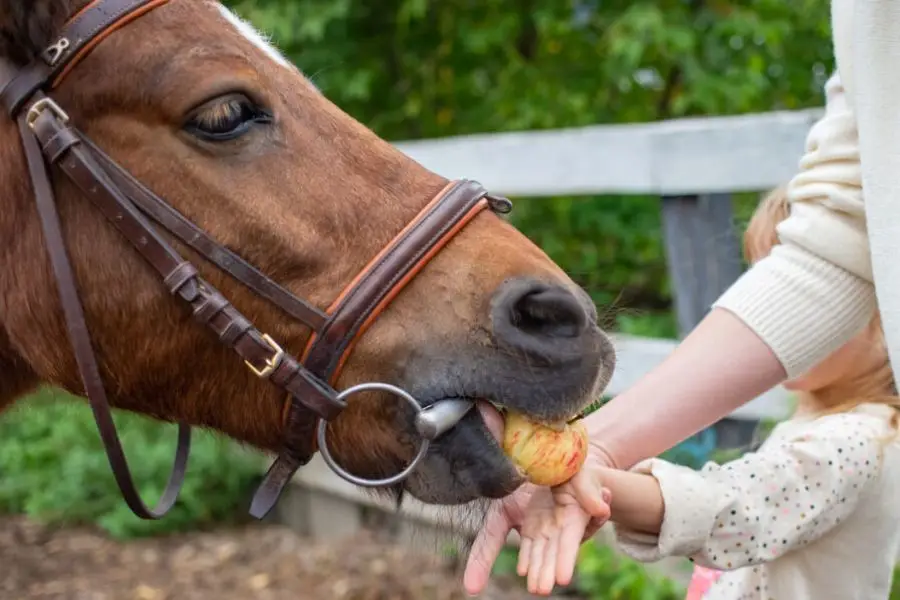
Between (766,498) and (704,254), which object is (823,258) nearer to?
(766,498)

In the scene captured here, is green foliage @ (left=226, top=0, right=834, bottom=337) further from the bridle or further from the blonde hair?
the bridle

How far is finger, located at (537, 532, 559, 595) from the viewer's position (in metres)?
1.39

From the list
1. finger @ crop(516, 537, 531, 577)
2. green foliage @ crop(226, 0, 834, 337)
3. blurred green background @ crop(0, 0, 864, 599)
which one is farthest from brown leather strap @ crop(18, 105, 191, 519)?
green foliage @ crop(226, 0, 834, 337)

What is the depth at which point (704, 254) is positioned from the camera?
3.44m

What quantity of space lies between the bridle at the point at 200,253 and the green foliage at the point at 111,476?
10.5 ft

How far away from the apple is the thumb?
0.02 meters

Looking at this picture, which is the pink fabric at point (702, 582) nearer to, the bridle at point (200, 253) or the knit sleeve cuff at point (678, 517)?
the knit sleeve cuff at point (678, 517)

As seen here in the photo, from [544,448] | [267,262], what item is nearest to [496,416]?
[544,448]

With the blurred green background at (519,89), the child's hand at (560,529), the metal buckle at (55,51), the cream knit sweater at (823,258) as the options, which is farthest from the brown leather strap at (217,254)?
the blurred green background at (519,89)

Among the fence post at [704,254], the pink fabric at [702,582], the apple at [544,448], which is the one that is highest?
the apple at [544,448]

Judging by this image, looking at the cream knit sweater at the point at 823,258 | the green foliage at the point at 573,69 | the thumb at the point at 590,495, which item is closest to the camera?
the thumb at the point at 590,495

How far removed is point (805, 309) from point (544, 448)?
1.80 feet

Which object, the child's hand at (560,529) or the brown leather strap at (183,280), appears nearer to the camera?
the child's hand at (560,529)

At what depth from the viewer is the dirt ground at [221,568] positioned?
13.4ft
